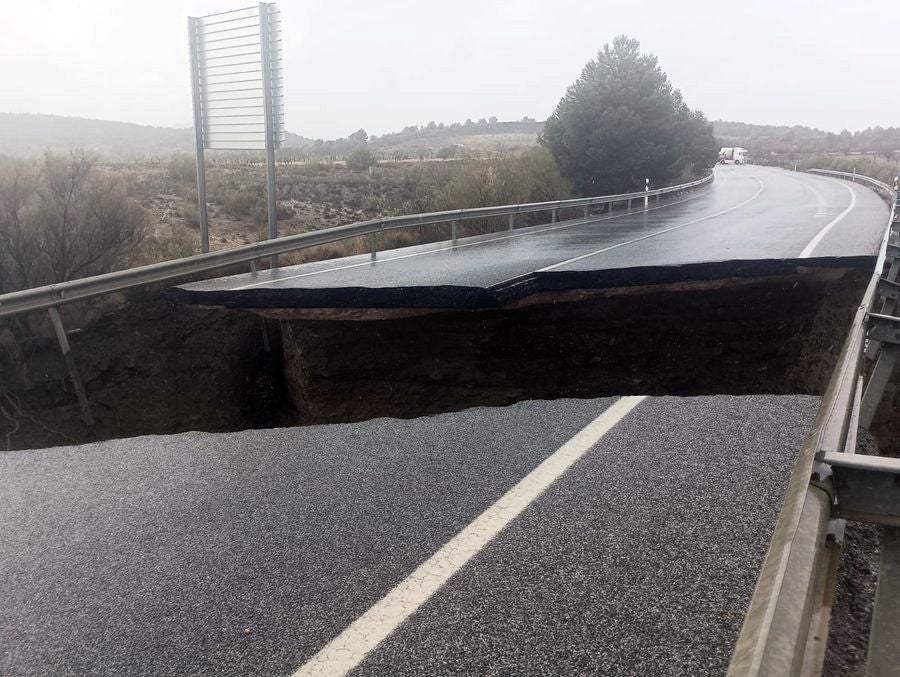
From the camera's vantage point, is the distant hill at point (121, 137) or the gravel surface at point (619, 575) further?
the distant hill at point (121, 137)

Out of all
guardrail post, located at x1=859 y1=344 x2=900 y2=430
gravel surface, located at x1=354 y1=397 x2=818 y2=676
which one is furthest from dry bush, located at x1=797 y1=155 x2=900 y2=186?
gravel surface, located at x1=354 y1=397 x2=818 y2=676

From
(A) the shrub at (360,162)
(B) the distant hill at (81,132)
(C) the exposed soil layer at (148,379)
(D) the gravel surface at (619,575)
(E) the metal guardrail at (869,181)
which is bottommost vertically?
(C) the exposed soil layer at (148,379)

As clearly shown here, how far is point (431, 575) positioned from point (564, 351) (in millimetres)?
6329

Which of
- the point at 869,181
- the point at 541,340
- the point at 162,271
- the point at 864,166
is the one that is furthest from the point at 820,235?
the point at 864,166

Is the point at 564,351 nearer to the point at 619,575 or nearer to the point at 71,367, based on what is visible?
the point at 71,367

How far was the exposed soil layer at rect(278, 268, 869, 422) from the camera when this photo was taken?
9.14m

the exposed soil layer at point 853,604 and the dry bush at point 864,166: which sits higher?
the dry bush at point 864,166

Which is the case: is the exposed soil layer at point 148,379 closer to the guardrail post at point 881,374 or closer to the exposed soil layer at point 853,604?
the guardrail post at point 881,374

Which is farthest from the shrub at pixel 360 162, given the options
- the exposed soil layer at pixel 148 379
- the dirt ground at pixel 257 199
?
the exposed soil layer at pixel 148 379

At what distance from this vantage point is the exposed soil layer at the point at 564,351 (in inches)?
360

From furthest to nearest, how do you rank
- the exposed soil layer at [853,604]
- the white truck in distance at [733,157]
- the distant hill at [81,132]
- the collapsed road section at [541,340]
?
the distant hill at [81,132], the white truck in distance at [733,157], the collapsed road section at [541,340], the exposed soil layer at [853,604]

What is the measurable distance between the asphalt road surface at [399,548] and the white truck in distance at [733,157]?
100302mm

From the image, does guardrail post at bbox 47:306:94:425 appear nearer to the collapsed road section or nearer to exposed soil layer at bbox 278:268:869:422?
the collapsed road section

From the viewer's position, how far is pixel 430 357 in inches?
364
